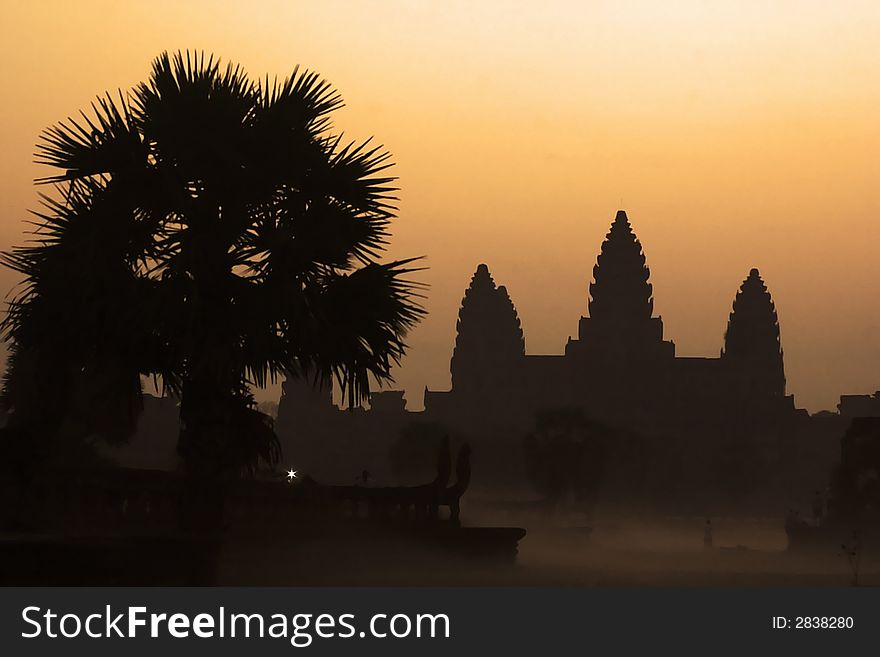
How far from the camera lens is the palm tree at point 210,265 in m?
24.6

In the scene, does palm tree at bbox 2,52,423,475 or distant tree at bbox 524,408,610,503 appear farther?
distant tree at bbox 524,408,610,503

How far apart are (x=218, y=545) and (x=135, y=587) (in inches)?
76.6

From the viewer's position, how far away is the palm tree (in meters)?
24.6

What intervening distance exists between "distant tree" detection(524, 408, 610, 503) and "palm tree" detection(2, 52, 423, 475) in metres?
136

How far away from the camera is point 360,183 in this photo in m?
26.6

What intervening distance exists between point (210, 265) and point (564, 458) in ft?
461

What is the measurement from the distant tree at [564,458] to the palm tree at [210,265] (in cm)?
13619

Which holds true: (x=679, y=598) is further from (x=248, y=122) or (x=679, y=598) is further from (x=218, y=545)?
(x=248, y=122)

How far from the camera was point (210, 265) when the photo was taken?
25.1 m

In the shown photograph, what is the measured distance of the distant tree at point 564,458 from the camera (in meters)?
162

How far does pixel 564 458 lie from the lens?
6447 inches

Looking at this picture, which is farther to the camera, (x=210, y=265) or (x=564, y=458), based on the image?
(x=564, y=458)

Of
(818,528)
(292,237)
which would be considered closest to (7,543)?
(292,237)

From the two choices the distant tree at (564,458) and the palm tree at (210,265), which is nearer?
the palm tree at (210,265)
